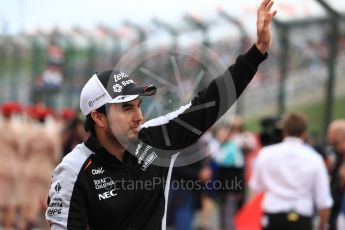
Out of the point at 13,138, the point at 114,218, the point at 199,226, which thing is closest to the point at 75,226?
the point at 114,218

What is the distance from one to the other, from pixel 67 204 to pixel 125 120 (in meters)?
0.48

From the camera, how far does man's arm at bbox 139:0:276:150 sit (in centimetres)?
461

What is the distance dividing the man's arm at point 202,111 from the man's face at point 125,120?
219mm

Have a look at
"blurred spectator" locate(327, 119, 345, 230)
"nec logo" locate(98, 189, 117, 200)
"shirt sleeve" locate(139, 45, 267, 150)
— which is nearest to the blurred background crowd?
"blurred spectator" locate(327, 119, 345, 230)

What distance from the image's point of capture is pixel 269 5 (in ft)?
14.6

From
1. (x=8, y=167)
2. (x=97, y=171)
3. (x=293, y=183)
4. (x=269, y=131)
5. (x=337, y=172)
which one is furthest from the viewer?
(x=8, y=167)

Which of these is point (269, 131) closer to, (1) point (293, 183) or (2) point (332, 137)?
(2) point (332, 137)

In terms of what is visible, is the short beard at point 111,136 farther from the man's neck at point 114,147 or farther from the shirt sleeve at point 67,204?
the shirt sleeve at point 67,204

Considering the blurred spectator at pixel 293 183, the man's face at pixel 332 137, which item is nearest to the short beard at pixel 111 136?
the blurred spectator at pixel 293 183

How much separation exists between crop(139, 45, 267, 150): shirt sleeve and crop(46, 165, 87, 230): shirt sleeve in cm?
48

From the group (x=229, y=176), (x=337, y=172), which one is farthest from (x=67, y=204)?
(x=229, y=176)

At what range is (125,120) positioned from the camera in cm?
439

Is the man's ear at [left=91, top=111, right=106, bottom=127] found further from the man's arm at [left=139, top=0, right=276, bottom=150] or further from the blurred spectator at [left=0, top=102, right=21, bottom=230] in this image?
the blurred spectator at [left=0, top=102, right=21, bottom=230]

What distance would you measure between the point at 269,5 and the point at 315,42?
720 cm
